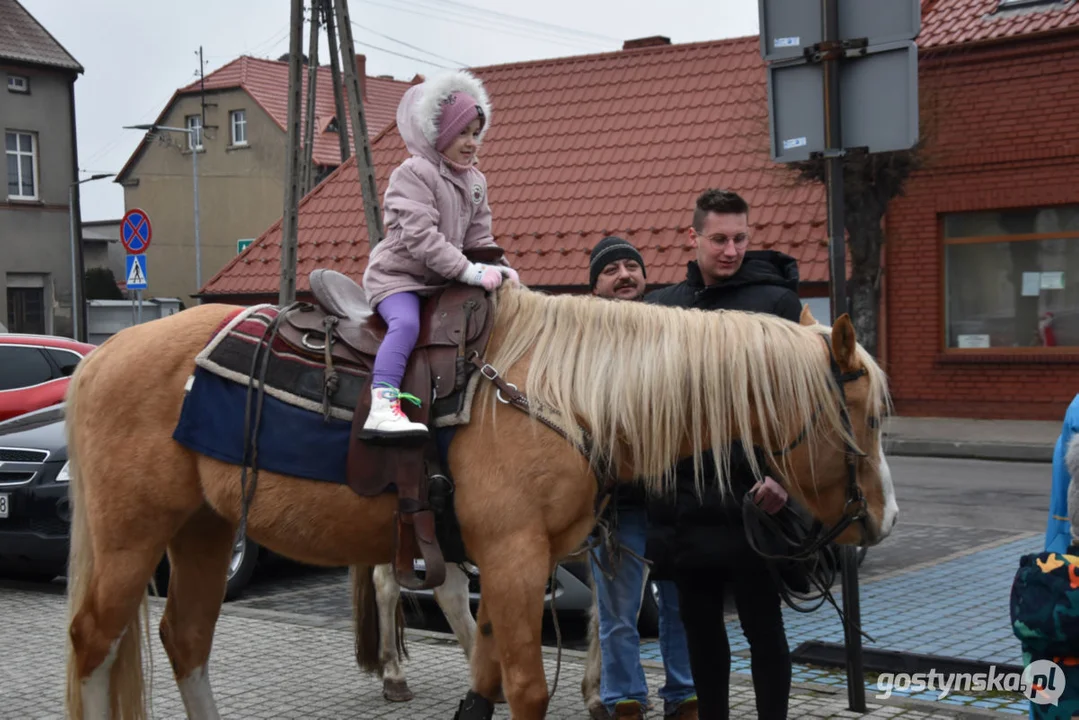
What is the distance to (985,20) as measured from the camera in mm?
19281

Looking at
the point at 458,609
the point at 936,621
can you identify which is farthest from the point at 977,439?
the point at 458,609

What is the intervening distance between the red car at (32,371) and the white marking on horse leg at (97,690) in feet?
22.3

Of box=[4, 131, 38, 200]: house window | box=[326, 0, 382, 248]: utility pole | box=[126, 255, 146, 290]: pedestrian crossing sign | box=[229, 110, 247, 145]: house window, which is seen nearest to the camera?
box=[326, 0, 382, 248]: utility pole

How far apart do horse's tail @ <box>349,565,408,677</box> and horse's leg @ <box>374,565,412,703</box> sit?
14 mm

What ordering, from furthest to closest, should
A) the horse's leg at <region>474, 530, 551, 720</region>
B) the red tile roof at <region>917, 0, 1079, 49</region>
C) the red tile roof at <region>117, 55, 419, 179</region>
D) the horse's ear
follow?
the red tile roof at <region>117, 55, 419, 179</region>
the red tile roof at <region>917, 0, 1079, 49</region>
the horse's ear
the horse's leg at <region>474, 530, 551, 720</region>

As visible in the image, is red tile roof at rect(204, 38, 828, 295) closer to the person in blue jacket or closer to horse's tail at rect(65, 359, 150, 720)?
the person in blue jacket

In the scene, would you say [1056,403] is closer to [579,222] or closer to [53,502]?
[579,222]

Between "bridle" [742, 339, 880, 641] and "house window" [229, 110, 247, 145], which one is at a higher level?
"house window" [229, 110, 247, 145]

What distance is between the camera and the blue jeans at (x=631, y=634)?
502 cm

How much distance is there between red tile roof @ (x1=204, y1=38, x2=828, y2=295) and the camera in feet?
61.2

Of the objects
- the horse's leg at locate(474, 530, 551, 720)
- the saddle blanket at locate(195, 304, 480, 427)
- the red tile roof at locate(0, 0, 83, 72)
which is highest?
the red tile roof at locate(0, 0, 83, 72)

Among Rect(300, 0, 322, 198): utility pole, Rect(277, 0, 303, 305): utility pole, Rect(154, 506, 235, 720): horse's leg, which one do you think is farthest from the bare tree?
Rect(154, 506, 235, 720): horse's leg

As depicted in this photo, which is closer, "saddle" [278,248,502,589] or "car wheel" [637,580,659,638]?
"saddle" [278,248,502,589]

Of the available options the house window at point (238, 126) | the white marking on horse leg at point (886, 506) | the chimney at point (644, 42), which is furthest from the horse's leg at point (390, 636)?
the house window at point (238, 126)
